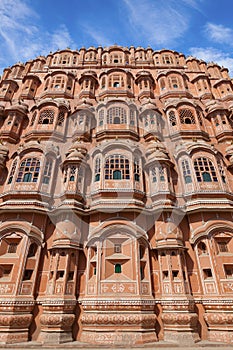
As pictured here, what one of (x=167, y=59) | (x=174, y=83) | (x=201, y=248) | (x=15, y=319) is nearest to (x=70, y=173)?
(x=15, y=319)

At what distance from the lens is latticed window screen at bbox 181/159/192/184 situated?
1547 centimetres

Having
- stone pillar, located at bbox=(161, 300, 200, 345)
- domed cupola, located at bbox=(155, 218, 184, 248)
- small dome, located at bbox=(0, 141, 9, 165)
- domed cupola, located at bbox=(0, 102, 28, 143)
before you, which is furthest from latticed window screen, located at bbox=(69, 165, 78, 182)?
stone pillar, located at bbox=(161, 300, 200, 345)

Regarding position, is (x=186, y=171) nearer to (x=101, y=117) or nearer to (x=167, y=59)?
(x=101, y=117)

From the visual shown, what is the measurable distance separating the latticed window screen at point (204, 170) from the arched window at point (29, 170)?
37.1 ft

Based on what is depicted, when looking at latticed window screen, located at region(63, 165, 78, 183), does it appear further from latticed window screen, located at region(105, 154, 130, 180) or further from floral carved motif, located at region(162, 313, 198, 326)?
floral carved motif, located at region(162, 313, 198, 326)

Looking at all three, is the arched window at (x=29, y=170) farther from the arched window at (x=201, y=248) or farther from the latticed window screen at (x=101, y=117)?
the arched window at (x=201, y=248)

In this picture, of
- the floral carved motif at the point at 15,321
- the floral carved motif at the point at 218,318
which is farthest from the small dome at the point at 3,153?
the floral carved motif at the point at 218,318

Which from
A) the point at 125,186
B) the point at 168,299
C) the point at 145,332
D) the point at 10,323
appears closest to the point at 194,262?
the point at 168,299

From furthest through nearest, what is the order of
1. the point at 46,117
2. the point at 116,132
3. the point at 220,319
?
1. the point at 46,117
2. the point at 116,132
3. the point at 220,319

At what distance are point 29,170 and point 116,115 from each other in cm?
890

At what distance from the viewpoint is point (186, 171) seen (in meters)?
15.9

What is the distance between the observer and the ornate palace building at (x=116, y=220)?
11.2m

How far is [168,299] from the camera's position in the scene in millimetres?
11594

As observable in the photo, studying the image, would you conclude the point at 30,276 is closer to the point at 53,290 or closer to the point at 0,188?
the point at 53,290
